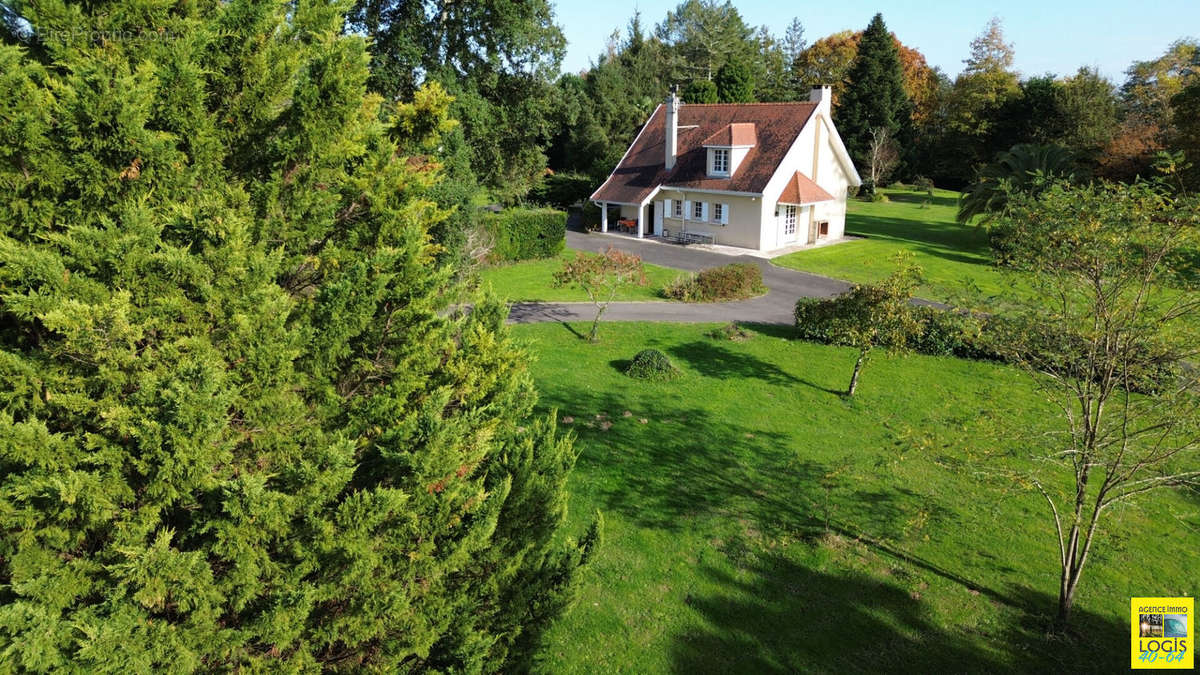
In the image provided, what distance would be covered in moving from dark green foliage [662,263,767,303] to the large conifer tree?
69.9ft

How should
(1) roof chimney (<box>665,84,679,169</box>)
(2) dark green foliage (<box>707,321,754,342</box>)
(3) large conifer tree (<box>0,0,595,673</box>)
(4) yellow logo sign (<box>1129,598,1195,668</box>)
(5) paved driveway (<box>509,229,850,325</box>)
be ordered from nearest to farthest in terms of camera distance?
(3) large conifer tree (<box>0,0,595,673</box>), (4) yellow logo sign (<box>1129,598,1195,668</box>), (2) dark green foliage (<box>707,321,754,342</box>), (5) paved driveway (<box>509,229,850,325</box>), (1) roof chimney (<box>665,84,679,169</box>)

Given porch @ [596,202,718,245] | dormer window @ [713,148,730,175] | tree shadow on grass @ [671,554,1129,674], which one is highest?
dormer window @ [713,148,730,175]

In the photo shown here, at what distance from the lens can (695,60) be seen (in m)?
73.4

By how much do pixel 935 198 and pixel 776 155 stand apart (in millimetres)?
30824

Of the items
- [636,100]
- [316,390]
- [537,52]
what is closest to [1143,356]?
[316,390]

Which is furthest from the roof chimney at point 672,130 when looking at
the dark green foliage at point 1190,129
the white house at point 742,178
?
the dark green foliage at point 1190,129

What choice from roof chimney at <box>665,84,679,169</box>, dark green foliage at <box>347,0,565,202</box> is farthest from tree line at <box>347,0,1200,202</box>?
roof chimney at <box>665,84,679,169</box>

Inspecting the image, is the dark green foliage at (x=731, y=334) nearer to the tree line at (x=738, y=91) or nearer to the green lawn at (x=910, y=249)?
the green lawn at (x=910, y=249)

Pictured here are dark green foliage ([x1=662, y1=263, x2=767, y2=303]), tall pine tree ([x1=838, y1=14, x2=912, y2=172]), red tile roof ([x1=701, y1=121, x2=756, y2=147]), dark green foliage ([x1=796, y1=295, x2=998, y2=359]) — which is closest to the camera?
dark green foliage ([x1=796, y1=295, x2=998, y2=359])

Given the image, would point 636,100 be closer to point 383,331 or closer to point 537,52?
point 537,52

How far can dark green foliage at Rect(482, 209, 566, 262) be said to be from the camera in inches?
1377

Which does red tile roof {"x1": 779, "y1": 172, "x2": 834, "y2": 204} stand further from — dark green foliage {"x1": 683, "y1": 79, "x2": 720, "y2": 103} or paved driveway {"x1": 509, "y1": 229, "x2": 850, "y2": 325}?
dark green foliage {"x1": 683, "y1": 79, "x2": 720, "y2": 103}

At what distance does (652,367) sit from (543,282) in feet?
41.8

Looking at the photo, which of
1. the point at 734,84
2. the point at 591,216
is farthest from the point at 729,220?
the point at 734,84
